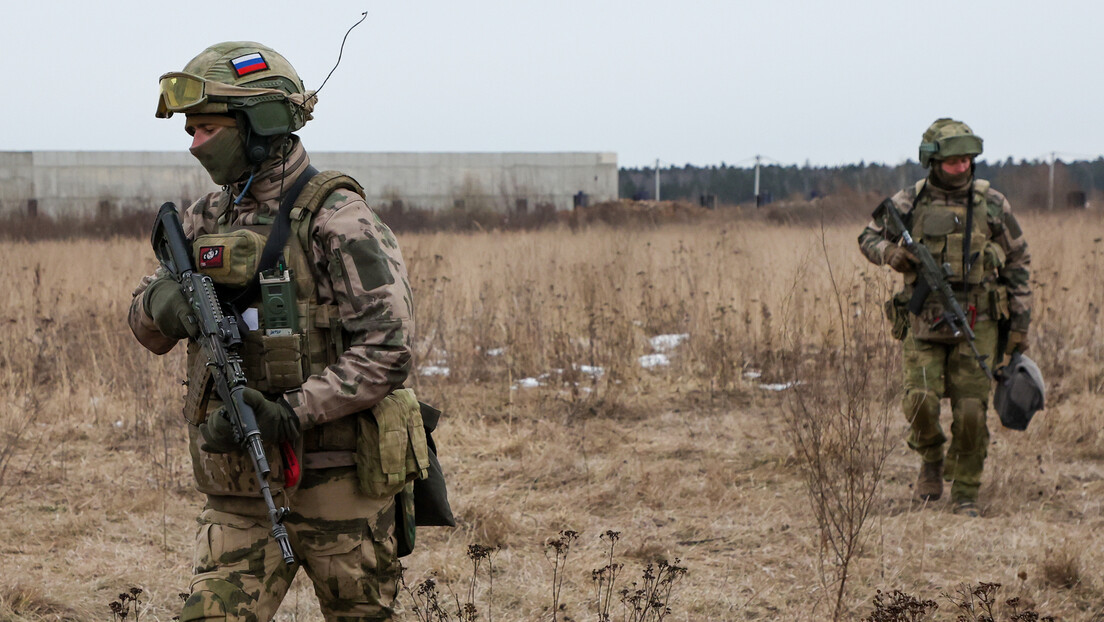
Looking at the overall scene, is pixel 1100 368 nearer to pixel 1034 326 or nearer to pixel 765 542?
pixel 1034 326

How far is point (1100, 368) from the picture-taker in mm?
7238

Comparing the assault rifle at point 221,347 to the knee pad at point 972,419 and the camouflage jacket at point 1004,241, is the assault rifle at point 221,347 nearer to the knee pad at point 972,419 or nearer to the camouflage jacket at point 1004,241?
the camouflage jacket at point 1004,241

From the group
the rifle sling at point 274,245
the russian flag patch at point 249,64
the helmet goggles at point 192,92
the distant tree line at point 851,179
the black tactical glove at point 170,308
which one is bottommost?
the black tactical glove at point 170,308

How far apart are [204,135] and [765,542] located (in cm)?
301

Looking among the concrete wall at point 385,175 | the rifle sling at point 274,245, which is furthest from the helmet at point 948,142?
the concrete wall at point 385,175

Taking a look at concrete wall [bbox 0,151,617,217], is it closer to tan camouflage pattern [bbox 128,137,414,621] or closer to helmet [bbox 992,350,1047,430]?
helmet [bbox 992,350,1047,430]

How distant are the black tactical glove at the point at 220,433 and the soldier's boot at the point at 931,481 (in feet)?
12.5

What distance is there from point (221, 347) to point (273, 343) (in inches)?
4.8

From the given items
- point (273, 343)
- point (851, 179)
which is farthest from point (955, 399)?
point (851, 179)

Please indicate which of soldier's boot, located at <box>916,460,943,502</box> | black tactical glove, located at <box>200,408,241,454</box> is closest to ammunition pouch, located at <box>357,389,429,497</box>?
black tactical glove, located at <box>200,408,241,454</box>

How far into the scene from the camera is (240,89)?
2434 mm

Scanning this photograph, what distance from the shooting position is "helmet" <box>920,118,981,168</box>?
4.82 m

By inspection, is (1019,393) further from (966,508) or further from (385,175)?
(385,175)

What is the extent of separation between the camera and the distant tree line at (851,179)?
52.5ft
